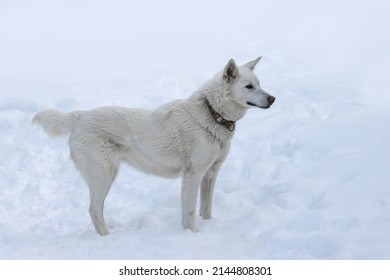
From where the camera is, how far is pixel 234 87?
5891 mm

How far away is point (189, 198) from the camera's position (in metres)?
5.94

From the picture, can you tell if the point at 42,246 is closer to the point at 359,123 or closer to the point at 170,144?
the point at 170,144

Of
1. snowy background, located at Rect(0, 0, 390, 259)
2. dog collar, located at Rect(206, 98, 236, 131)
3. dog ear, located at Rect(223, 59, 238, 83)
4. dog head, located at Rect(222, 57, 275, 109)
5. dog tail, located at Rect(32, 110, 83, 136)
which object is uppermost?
dog ear, located at Rect(223, 59, 238, 83)

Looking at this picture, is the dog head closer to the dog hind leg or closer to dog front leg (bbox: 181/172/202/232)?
dog front leg (bbox: 181/172/202/232)

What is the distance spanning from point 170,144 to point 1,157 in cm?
484

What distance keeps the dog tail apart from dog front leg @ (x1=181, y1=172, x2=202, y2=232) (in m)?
1.56

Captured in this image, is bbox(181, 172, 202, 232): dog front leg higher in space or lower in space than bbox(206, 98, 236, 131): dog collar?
lower

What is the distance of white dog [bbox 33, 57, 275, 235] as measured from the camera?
19.4 ft

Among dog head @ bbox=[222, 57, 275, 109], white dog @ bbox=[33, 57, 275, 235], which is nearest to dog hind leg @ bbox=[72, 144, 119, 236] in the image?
white dog @ bbox=[33, 57, 275, 235]

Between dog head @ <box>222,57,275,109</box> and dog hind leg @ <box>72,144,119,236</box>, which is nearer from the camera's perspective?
dog head @ <box>222,57,275,109</box>

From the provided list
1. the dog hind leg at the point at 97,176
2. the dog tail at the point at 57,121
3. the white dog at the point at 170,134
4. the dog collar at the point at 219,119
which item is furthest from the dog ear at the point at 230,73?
the dog tail at the point at 57,121

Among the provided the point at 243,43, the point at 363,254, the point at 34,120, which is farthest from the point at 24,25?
the point at 363,254

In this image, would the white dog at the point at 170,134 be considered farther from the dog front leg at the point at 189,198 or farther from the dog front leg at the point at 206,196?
the dog front leg at the point at 206,196

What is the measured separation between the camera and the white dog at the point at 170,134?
5898mm
